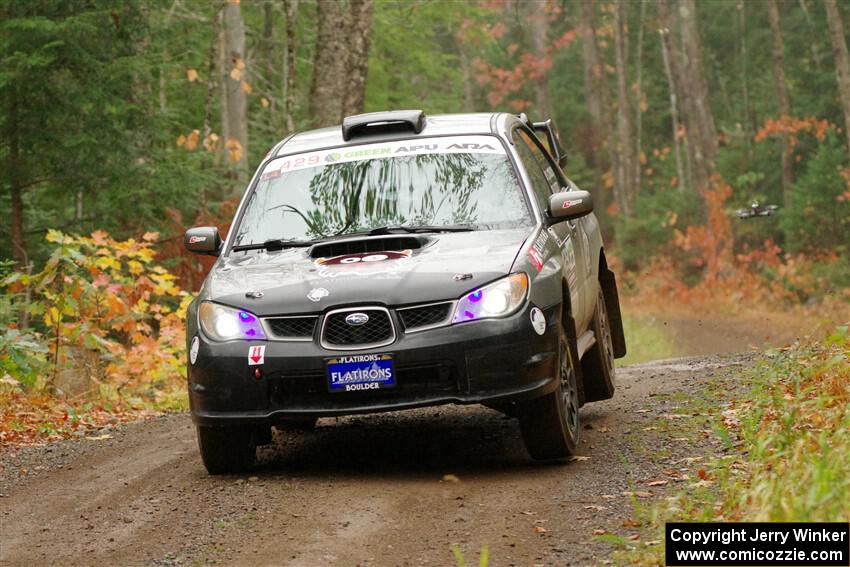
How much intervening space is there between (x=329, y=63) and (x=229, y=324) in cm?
942

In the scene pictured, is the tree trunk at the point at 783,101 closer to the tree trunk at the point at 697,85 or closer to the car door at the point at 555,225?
the tree trunk at the point at 697,85

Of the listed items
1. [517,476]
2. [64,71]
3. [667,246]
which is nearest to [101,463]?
[517,476]

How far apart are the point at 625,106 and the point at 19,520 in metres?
38.2

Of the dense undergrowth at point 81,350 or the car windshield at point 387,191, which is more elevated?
the car windshield at point 387,191

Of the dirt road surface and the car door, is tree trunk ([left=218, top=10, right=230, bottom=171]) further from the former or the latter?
the dirt road surface

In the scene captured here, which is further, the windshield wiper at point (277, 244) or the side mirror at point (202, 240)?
the side mirror at point (202, 240)

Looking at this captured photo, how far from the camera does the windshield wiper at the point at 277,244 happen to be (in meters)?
7.85

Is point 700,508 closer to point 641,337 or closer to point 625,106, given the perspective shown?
point 641,337

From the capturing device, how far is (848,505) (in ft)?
15.4

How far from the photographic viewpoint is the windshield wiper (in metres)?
7.85

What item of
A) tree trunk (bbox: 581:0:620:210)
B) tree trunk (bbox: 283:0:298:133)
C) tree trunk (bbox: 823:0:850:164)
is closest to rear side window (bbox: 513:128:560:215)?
tree trunk (bbox: 283:0:298:133)

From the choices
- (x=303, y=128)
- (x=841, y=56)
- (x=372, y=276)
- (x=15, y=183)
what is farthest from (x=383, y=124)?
(x=841, y=56)

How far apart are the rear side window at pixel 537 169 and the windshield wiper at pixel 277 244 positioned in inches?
56.3

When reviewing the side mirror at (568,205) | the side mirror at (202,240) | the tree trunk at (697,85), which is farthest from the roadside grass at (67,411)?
the tree trunk at (697,85)
